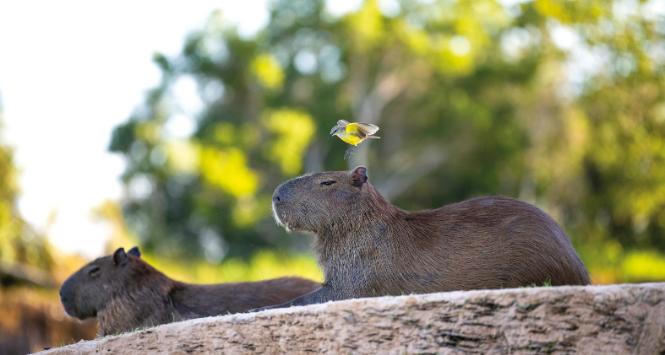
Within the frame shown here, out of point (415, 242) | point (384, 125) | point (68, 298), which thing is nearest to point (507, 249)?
point (415, 242)

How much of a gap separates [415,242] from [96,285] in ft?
9.19

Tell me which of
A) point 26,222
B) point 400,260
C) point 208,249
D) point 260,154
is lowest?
point 400,260

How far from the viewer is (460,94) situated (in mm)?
54156

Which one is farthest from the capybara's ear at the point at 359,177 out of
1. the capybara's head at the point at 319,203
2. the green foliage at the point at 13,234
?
the green foliage at the point at 13,234

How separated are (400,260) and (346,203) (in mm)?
547

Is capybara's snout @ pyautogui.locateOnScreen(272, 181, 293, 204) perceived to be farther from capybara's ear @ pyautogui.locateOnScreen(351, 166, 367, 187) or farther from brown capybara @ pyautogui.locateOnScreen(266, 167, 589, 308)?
capybara's ear @ pyautogui.locateOnScreen(351, 166, 367, 187)

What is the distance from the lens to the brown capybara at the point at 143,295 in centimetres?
761

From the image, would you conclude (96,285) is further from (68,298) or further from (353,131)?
(353,131)

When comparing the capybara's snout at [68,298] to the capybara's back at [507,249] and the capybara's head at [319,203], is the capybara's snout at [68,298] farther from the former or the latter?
the capybara's back at [507,249]

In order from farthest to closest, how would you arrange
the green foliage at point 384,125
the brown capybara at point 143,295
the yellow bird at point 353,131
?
1. the green foliage at point 384,125
2. the brown capybara at point 143,295
3. the yellow bird at point 353,131

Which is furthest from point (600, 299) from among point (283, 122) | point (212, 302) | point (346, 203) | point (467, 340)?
point (283, 122)

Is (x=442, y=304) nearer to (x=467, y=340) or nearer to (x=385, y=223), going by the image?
(x=467, y=340)

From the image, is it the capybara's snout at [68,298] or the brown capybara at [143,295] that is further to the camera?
the capybara's snout at [68,298]

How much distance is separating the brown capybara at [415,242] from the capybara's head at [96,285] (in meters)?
1.82
